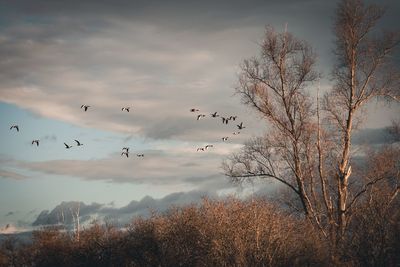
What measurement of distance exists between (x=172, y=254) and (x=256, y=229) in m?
18.6

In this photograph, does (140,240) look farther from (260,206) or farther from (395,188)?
(395,188)

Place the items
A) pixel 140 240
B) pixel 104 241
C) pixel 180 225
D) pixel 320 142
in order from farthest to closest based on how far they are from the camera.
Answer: pixel 104 241, pixel 140 240, pixel 180 225, pixel 320 142

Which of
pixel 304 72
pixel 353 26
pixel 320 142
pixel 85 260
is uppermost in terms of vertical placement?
pixel 353 26

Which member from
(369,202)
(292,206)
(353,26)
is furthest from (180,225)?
(353,26)

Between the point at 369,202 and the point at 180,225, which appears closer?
the point at 369,202

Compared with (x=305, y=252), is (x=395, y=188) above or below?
above

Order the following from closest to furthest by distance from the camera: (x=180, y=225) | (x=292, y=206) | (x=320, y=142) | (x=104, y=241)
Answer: (x=320, y=142) < (x=292, y=206) < (x=180, y=225) < (x=104, y=241)

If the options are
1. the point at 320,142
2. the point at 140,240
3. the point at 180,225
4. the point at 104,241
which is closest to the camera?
the point at 320,142

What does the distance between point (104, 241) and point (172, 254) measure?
2135 centimetres

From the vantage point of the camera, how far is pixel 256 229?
28250 millimetres

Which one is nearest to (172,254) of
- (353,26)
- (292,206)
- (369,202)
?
(292,206)

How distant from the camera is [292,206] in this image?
30.5 metres

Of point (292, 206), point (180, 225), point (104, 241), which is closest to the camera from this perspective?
point (292, 206)

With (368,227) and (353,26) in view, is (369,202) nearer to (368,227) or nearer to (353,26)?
(368,227)
